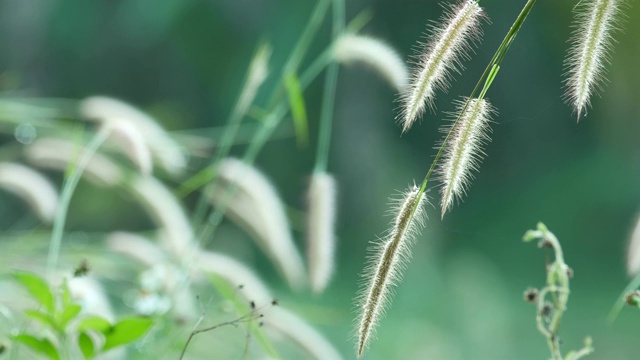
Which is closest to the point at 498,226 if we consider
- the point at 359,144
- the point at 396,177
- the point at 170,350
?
the point at 396,177

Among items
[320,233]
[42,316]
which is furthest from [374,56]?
[42,316]

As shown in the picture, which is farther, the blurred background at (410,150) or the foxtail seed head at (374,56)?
the blurred background at (410,150)

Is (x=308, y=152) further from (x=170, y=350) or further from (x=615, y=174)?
(x=170, y=350)

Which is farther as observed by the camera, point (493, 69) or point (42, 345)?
point (42, 345)

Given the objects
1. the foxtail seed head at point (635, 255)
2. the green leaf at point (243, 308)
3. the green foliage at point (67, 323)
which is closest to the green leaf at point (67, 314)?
the green foliage at point (67, 323)

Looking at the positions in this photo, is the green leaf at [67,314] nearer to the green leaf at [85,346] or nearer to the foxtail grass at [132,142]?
the green leaf at [85,346]

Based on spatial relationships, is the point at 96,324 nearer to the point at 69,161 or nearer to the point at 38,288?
the point at 38,288
